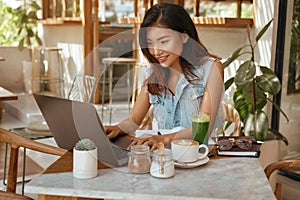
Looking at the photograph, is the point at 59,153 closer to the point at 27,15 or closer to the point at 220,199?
the point at 220,199

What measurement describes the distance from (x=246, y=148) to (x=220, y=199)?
1.44 ft

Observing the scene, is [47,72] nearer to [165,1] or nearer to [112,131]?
[165,1]

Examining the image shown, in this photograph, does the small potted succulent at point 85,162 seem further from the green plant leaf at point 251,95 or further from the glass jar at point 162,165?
the green plant leaf at point 251,95

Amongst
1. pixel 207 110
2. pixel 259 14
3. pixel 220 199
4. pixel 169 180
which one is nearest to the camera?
pixel 220 199

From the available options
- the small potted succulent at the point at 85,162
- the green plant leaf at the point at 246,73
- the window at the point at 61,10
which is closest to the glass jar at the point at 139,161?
the small potted succulent at the point at 85,162

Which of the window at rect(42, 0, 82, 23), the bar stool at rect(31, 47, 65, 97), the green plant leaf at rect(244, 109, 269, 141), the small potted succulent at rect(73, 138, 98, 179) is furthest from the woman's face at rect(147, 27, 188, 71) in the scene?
the bar stool at rect(31, 47, 65, 97)

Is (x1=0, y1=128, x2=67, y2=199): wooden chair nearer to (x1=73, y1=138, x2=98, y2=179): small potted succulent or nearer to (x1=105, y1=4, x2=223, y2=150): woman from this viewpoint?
(x1=105, y1=4, x2=223, y2=150): woman

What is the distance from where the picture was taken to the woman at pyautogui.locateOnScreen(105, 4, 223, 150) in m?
1.64

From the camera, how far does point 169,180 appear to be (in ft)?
4.17

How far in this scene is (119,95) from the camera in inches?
256

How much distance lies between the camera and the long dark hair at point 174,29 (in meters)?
1.67

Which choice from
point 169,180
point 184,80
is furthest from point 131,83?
point 169,180

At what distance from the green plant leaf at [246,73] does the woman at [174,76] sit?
1051mm

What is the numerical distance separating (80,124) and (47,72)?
6039 millimetres
